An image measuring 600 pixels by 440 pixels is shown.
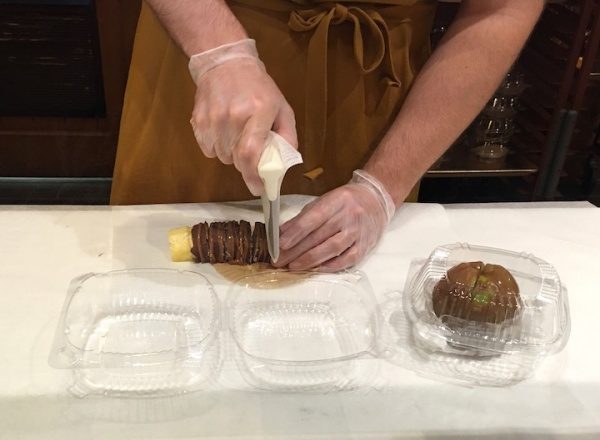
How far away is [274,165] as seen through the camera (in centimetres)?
84

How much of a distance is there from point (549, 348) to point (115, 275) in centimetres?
63

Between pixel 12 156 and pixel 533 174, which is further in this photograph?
pixel 12 156

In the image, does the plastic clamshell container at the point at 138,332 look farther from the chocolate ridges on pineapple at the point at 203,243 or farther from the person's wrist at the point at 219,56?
the person's wrist at the point at 219,56

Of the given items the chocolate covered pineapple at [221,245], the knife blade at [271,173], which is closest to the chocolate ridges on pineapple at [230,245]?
the chocolate covered pineapple at [221,245]

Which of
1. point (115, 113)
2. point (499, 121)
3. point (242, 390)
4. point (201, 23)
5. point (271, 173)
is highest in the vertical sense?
point (201, 23)

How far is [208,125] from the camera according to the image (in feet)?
3.02

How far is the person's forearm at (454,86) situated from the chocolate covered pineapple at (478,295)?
28 centimetres

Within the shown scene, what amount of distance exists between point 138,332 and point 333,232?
1.13 feet

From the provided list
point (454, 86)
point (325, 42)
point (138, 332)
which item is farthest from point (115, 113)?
point (138, 332)

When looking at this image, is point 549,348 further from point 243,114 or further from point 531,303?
point 243,114

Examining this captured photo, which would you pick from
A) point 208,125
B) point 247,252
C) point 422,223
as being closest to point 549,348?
point 422,223

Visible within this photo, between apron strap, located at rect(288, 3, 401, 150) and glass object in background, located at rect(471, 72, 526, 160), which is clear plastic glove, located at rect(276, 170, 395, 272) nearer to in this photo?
apron strap, located at rect(288, 3, 401, 150)

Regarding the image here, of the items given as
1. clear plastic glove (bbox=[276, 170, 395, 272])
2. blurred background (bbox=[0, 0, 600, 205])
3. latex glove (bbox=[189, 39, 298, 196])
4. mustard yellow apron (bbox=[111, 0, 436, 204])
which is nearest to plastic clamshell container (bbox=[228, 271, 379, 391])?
clear plastic glove (bbox=[276, 170, 395, 272])

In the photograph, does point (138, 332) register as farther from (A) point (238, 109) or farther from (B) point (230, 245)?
(A) point (238, 109)
